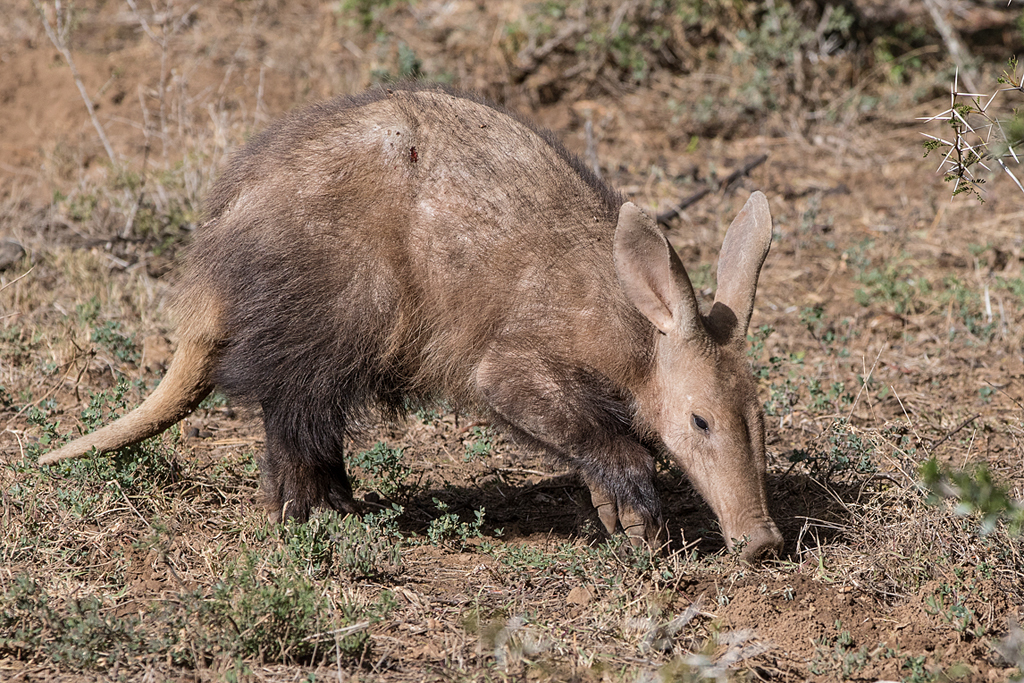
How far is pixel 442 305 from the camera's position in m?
4.11

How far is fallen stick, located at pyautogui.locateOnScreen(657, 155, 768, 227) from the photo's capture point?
736 centimetres

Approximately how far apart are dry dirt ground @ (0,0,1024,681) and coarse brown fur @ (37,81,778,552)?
460 millimetres

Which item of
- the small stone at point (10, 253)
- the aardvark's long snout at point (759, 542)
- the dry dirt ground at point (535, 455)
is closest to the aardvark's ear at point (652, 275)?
the aardvark's long snout at point (759, 542)

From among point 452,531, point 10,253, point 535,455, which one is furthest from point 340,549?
point 10,253

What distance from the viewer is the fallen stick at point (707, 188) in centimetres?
736

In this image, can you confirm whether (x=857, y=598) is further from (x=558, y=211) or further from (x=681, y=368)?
(x=558, y=211)

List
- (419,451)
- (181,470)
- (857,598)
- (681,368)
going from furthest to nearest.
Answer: (419,451) < (181,470) < (681,368) < (857,598)

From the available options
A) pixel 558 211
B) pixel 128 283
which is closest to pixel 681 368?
pixel 558 211

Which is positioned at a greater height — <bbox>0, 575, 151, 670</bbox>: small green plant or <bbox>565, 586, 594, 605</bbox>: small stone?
<bbox>0, 575, 151, 670</bbox>: small green plant

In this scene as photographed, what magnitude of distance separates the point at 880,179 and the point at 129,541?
253 inches

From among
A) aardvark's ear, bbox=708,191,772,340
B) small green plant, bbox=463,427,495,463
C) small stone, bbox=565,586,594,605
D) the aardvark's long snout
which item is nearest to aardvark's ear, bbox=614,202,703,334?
aardvark's ear, bbox=708,191,772,340

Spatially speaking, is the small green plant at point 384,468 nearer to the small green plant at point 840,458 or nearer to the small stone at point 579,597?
the small stone at point 579,597

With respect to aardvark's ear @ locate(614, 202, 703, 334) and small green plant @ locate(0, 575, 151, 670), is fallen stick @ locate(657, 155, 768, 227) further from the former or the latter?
small green plant @ locate(0, 575, 151, 670)

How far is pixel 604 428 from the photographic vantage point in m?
4.05
